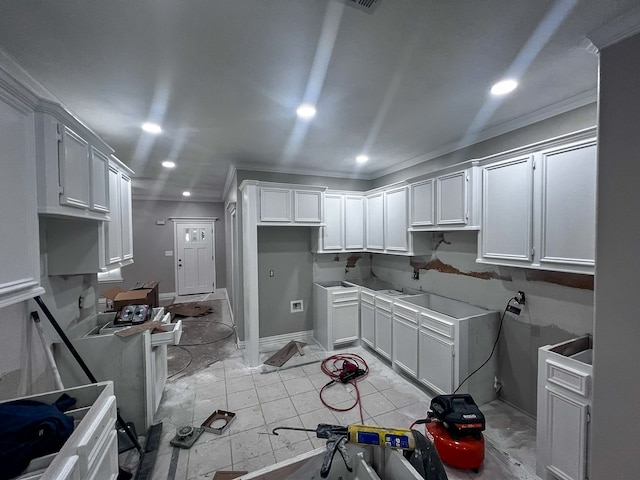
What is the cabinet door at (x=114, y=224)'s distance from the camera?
2178 mm

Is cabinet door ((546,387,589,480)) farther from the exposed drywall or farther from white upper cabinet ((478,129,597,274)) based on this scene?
white upper cabinet ((478,129,597,274))

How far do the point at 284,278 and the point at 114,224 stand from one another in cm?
230

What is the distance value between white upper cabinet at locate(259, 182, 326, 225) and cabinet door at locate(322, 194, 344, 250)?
0.60 feet

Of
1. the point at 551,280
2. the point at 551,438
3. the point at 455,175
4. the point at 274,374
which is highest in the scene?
the point at 455,175

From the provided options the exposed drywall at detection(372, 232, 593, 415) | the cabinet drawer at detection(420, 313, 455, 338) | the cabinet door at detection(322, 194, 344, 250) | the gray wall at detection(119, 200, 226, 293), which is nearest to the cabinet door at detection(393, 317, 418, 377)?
the cabinet drawer at detection(420, 313, 455, 338)

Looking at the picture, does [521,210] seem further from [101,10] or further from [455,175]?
[101,10]

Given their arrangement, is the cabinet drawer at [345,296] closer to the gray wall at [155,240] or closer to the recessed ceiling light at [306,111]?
the recessed ceiling light at [306,111]

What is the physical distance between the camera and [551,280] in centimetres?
223

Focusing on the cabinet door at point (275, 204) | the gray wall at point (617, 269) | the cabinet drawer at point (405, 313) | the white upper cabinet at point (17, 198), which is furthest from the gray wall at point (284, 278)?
the gray wall at point (617, 269)

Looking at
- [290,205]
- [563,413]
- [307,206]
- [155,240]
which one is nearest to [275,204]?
[290,205]

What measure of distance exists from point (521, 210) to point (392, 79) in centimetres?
147

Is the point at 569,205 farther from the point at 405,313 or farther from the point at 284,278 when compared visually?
the point at 284,278

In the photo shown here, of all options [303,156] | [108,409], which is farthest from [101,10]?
[303,156]

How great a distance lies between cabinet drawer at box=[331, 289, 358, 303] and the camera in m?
3.79
